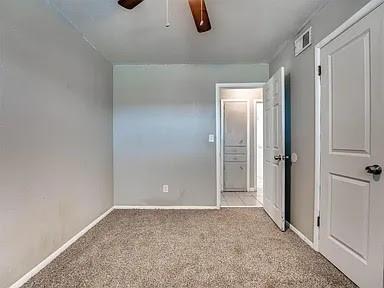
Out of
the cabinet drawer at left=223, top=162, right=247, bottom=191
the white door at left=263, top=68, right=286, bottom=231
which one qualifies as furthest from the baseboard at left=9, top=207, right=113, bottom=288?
the cabinet drawer at left=223, top=162, right=247, bottom=191

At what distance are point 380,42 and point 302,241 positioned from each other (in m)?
2.00

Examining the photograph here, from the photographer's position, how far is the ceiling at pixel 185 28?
2.60 m

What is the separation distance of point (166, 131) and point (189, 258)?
7.88 feet

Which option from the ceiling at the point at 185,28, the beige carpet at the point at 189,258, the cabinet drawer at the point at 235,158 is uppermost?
the ceiling at the point at 185,28

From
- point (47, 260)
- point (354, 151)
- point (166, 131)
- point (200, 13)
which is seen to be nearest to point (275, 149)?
point (354, 151)

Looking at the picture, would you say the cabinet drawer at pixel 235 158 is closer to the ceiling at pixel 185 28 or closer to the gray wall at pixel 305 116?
the ceiling at pixel 185 28

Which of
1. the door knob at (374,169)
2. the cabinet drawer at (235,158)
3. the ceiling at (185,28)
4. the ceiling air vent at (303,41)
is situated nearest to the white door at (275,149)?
the ceiling air vent at (303,41)

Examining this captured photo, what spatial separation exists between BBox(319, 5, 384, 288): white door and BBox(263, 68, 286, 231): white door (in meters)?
0.76

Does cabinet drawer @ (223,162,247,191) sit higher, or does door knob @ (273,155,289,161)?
door knob @ (273,155,289,161)

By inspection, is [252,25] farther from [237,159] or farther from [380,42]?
[237,159]

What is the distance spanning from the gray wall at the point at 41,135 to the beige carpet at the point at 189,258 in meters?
0.28

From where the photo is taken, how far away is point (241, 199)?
5305 mm

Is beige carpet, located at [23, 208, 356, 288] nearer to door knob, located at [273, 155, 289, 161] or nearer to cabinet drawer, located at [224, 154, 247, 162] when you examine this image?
door knob, located at [273, 155, 289, 161]

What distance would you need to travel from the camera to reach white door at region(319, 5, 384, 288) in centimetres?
186
